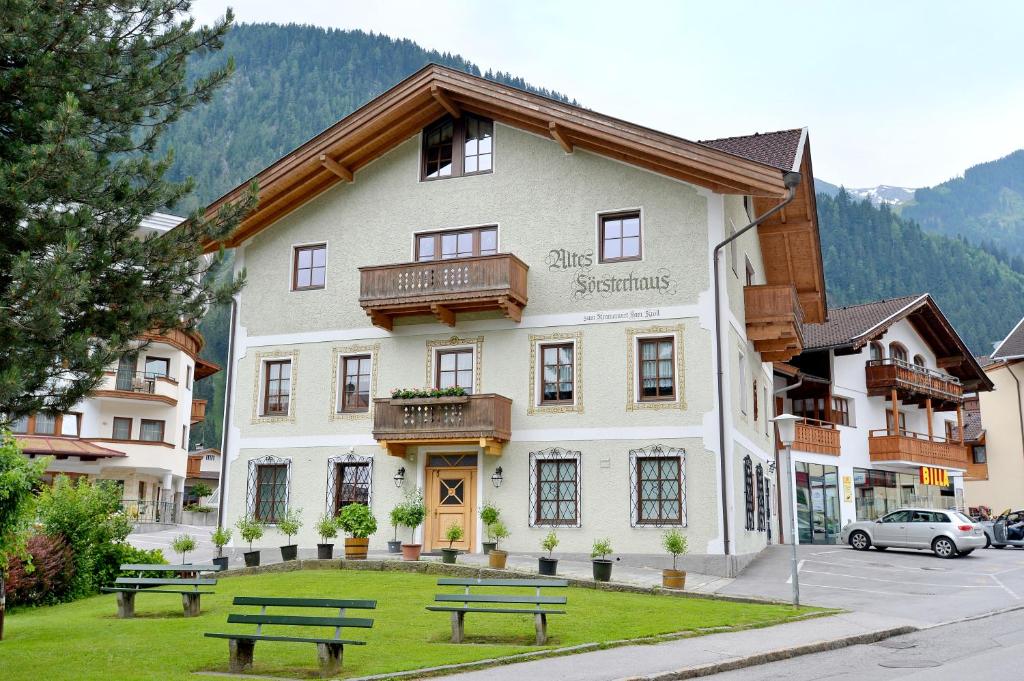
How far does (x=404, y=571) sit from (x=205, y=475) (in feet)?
250

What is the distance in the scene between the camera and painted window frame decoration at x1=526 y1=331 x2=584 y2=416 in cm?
2434

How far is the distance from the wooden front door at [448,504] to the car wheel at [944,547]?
1407 centimetres

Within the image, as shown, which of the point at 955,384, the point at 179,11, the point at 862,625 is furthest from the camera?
the point at 955,384

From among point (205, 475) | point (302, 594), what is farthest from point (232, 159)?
point (302, 594)

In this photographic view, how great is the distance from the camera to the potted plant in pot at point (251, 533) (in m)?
22.8

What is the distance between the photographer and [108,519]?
72.9ft

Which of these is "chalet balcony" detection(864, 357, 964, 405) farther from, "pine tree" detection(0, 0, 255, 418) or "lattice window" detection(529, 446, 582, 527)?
"pine tree" detection(0, 0, 255, 418)

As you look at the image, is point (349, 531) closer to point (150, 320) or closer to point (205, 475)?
point (150, 320)

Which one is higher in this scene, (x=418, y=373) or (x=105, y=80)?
(x=105, y=80)

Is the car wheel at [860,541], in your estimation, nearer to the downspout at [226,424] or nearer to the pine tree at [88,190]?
the downspout at [226,424]

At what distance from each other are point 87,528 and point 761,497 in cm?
1783

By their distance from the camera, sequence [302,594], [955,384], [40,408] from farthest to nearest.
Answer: [955,384] < [302,594] < [40,408]

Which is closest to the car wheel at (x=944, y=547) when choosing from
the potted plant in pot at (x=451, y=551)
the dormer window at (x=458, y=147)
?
the potted plant in pot at (x=451, y=551)

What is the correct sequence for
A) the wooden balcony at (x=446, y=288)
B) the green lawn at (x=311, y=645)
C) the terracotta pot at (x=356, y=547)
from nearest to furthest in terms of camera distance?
the green lawn at (x=311, y=645)
the terracotta pot at (x=356, y=547)
the wooden balcony at (x=446, y=288)
